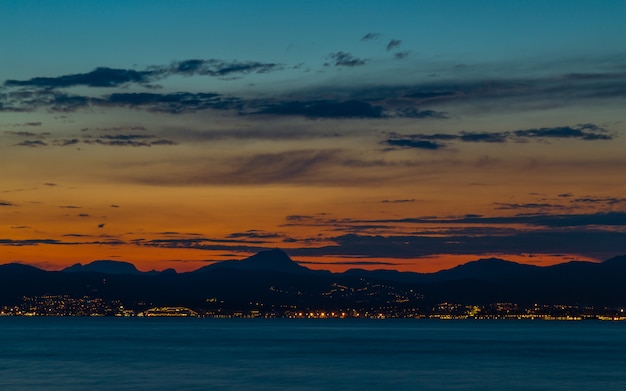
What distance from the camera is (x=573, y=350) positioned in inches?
6240

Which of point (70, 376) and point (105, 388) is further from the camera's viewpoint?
point (70, 376)

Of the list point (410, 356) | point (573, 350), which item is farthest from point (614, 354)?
point (410, 356)

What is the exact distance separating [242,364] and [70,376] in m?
23.4

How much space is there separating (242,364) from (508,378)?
32844 mm

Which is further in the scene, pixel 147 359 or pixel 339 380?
pixel 147 359

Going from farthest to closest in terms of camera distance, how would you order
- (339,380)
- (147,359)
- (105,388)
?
1. (147,359)
2. (339,380)
3. (105,388)

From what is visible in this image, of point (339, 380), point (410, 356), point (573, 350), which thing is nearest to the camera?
point (339, 380)

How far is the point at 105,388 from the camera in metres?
90.3

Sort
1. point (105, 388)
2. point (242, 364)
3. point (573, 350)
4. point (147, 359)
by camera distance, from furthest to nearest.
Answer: point (573, 350), point (147, 359), point (242, 364), point (105, 388)

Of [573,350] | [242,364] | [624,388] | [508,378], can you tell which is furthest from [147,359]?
[573,350]

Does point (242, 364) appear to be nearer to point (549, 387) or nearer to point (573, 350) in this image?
point (549, 387)

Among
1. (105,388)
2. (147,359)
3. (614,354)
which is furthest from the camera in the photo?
(614,354)

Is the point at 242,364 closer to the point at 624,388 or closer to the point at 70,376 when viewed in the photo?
the point at 70,376

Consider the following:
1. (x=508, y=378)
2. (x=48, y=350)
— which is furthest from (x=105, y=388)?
(x=48, y=350)
